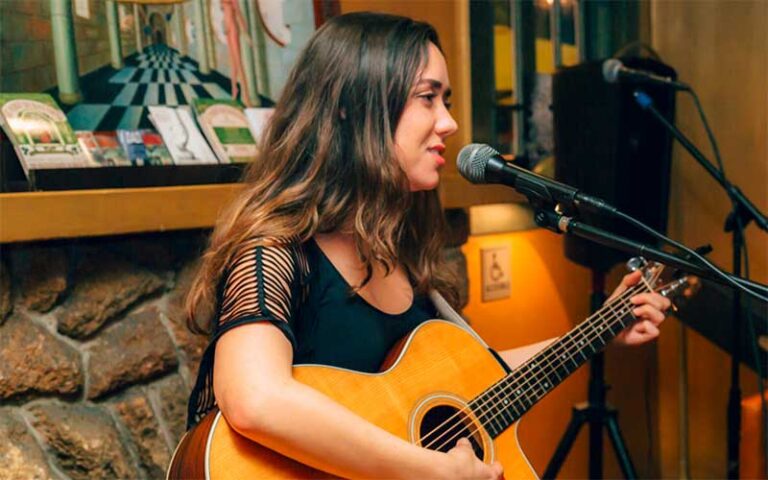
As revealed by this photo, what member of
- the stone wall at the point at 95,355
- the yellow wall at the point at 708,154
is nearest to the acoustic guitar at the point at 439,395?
the stone wall at the point at 95,355

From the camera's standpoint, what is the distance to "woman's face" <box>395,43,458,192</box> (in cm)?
128

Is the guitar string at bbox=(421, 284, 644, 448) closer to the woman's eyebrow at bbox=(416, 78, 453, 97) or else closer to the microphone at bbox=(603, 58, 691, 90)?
the woman's eyebrow at bbox=(416, 78, 453, 97)

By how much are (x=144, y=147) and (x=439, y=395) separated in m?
0.81

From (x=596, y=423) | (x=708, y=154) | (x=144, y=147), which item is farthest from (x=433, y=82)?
(x=708, y=154)

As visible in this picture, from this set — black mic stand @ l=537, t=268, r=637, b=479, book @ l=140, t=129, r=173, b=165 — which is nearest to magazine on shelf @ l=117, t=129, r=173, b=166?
book @ l=140, t=129, r=173, b=165

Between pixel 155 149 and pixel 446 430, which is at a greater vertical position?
pixel 155 149

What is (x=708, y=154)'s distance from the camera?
8.40ft

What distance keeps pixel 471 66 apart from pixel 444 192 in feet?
1.46

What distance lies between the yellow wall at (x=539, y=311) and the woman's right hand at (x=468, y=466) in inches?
42.5

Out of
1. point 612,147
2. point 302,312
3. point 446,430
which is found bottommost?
point 446,430

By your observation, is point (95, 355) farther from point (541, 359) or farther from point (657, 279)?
point (657, 279)

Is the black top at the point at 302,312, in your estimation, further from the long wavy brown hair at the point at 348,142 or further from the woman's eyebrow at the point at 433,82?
the woman's eyebrow at the point at 433,82

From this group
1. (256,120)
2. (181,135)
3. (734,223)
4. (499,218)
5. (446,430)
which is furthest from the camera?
(499,218)

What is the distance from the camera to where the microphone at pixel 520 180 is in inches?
42.4
